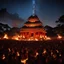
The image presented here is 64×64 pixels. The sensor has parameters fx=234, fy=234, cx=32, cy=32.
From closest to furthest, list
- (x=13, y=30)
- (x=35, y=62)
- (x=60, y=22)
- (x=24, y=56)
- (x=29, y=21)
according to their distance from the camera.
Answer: (x=35, y=62) → (x=24, y=56) → (x=60, y=22) → (x=29, y=21) → (x=13, y=30)

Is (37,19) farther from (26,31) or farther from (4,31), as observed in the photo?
(4,31)

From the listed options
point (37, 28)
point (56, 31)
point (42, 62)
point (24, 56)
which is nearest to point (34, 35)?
point (37, 28)

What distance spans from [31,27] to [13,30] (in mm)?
7031

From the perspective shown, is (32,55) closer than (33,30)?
Yes

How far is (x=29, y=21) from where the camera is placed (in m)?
54.2

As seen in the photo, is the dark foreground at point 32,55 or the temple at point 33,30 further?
the temple at point 33,30

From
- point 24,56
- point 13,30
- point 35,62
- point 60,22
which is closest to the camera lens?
point 35,62

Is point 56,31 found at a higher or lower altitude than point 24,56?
higher

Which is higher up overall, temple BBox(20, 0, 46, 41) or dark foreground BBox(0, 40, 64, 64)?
temple BBox(20, 0, 46, 41)

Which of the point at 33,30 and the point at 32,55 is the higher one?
the point at 33,30

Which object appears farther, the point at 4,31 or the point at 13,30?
the point at 13,30

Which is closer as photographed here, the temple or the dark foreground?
the dark foreground

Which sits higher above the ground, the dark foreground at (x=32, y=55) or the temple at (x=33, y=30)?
the temple at (x=33, y=30)

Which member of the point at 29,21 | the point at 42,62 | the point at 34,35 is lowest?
the point at 42,62
